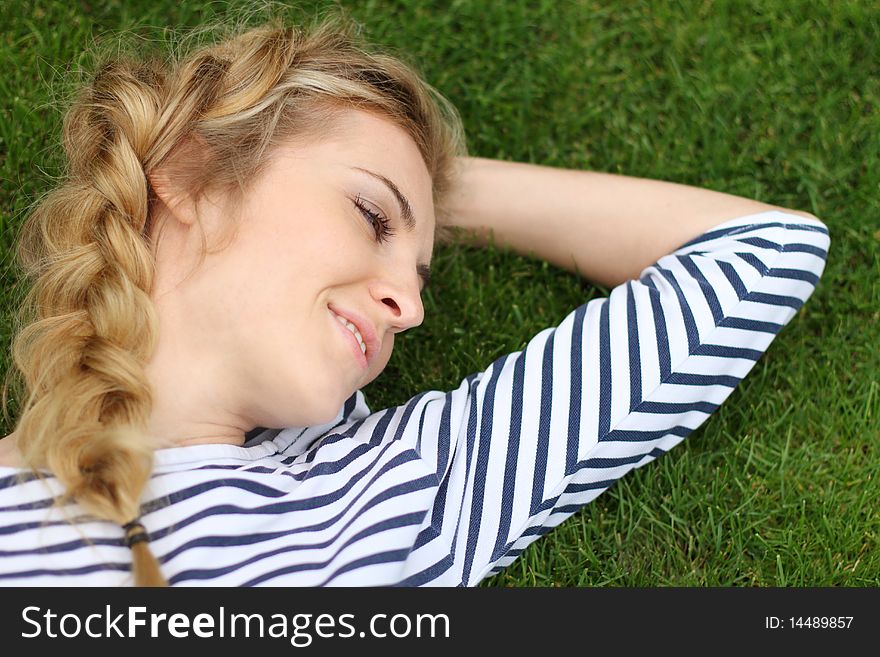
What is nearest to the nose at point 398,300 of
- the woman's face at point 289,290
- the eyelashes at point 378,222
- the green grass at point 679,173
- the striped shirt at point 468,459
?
the woman's face at point 289,290

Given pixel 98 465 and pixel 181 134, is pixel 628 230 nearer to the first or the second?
pixel 181 134

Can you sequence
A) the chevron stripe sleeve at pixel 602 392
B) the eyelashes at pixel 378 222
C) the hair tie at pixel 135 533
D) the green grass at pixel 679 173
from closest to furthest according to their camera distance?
the hair tie at pixel 135 533, the eyelashes at pixel 378 222, the chevron stripe sleeve at pixel 602 392, the green grass at pixel 679 173

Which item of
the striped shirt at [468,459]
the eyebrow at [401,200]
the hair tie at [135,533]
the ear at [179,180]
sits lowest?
the hair tie at [135,533]

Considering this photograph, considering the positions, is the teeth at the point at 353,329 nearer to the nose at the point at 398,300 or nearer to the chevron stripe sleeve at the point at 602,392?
the nose at the point at 398,300

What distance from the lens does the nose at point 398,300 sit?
6.49 feet

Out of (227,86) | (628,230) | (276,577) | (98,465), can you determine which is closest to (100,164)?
(227,86)

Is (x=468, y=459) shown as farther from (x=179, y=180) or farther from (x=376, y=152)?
(x=179, y=180)

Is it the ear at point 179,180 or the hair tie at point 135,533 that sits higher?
the ear at point 179,180

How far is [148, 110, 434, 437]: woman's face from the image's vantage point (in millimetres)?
1853

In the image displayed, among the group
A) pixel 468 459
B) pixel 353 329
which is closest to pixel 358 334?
pixel 353 329

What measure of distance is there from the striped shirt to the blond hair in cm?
11
